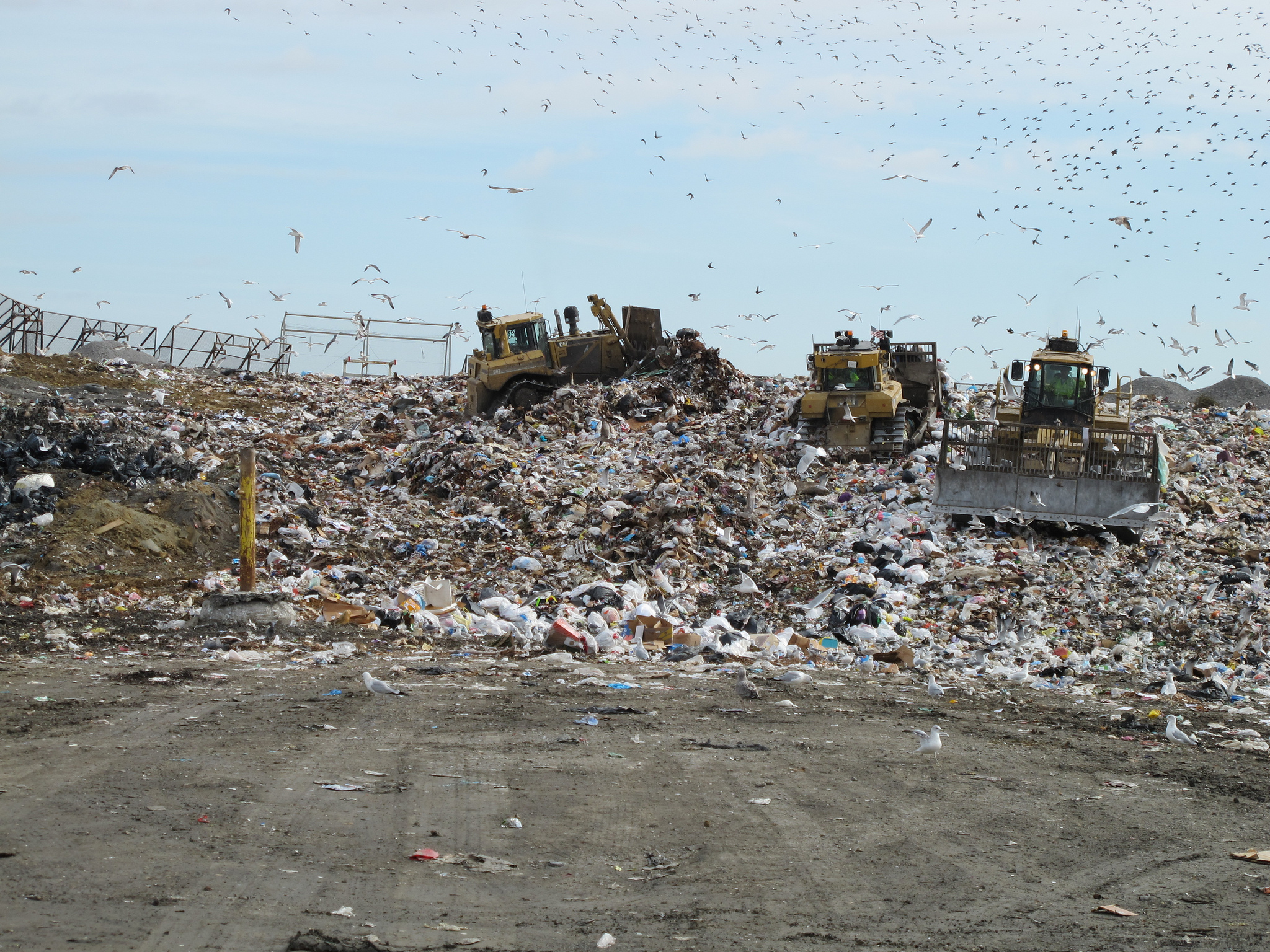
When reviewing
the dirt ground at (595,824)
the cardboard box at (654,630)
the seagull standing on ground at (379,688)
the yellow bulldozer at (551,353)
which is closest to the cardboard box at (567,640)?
the cardboard box at (654,630)

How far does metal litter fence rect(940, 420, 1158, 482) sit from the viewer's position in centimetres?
1290

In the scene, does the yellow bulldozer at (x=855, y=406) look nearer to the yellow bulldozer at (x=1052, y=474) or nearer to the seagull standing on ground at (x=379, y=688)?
the yellow bulldozer at (x=1052, y=474)

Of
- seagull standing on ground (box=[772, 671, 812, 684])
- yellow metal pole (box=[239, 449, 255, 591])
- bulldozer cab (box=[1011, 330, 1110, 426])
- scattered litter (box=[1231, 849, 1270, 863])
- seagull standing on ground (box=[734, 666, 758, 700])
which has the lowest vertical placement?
seagull standing on ground (box=[772, 671, 812, 684])

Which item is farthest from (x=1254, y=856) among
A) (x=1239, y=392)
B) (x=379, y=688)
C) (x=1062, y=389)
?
(x=1239, y=392)

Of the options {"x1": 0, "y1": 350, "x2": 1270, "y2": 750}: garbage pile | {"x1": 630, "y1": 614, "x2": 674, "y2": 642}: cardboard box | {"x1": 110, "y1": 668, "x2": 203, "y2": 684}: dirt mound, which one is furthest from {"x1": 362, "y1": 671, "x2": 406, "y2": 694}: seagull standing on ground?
{"x1": 630, "y1": 614, "x2": 674, "y2": 642}: cardboard box

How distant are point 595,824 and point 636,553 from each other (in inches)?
317

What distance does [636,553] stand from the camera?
12.2 metres

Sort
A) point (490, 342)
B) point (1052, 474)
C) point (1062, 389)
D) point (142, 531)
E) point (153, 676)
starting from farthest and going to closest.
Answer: point (490, 342), point (1062, 389), point (1052, 474), point (142, 531), point (153, 676)

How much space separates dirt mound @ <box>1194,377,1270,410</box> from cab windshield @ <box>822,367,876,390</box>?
535 inches

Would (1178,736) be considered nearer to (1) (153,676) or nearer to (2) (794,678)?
(2) (794,678)

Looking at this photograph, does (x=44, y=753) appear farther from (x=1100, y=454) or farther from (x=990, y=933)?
(x=1100, y=454)

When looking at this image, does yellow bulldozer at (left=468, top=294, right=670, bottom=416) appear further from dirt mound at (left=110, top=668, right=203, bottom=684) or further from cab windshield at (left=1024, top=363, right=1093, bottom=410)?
dirt mound at (left=110, top=668, right=203, bottom=684)

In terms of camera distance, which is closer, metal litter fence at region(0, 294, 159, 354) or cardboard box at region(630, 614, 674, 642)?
cardboard box at region(630, 614, 674, 642)

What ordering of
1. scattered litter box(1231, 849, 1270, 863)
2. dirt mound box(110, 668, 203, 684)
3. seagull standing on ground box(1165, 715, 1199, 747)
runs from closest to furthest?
1. scattered litter box(1231, 849, 1270, 863)
2. seagull standing on ground box(1165, 715, 1199, 747)
3. dirt mound box(110, 668, 203, 684)
